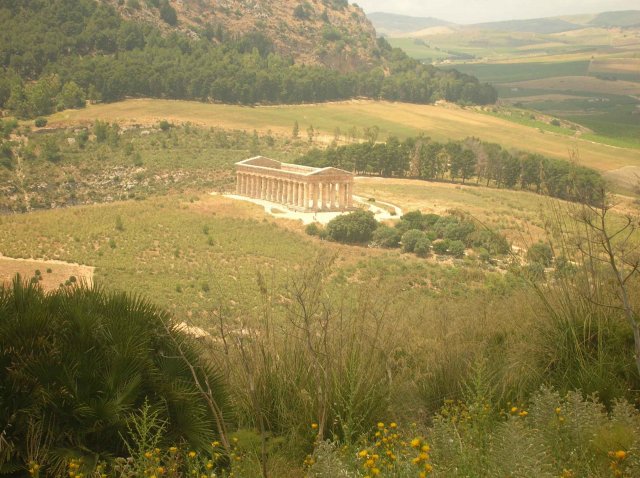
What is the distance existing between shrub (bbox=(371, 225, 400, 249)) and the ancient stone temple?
10186 mm

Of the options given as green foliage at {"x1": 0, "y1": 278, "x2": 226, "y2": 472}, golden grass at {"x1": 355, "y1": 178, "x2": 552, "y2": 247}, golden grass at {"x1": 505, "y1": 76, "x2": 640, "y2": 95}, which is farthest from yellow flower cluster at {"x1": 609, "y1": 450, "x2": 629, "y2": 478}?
golden grass at {"x1": 505, "y1": 76, "x2": 640, "y2": 95}

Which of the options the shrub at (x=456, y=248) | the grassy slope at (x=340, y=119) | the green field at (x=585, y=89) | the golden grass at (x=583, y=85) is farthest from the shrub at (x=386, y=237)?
the golden grass at (x=583, y=85)

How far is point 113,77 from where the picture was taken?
81875 mm

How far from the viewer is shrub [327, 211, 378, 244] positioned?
43.7 meters

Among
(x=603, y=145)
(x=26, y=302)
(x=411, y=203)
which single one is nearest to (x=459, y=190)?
(x=411, y=203)

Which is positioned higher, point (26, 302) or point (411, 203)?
point (26, 302)

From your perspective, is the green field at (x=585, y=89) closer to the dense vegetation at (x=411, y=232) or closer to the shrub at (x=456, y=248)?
the dense vegetation at (x=411, y=232)

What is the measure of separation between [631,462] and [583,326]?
3517 millimetres

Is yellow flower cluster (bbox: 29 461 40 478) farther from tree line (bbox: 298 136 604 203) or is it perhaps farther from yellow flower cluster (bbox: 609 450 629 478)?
tree line (bbox: 298 136 604 203)

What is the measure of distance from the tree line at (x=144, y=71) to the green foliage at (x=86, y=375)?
6834 cm

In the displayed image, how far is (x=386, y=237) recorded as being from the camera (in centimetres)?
4294

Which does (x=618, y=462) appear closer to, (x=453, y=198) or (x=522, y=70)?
(x=453, y=198)

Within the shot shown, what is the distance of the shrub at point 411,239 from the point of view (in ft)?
138

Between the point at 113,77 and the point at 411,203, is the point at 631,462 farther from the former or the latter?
the point at 113,77
